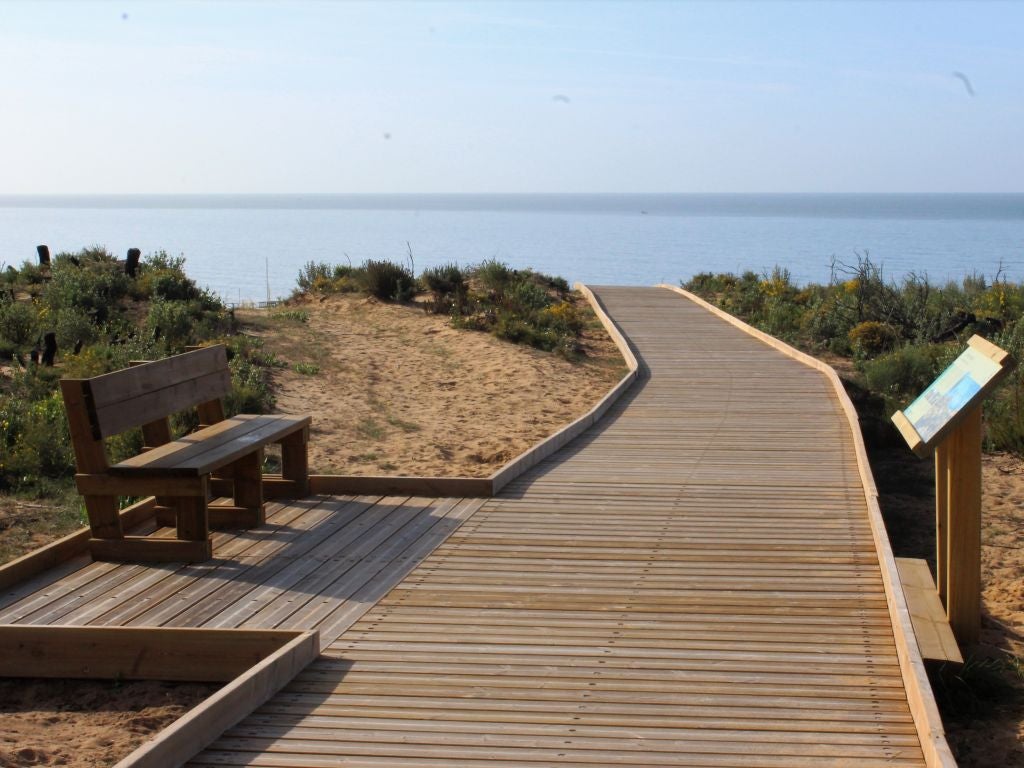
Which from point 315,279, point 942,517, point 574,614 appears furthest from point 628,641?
point 315,279

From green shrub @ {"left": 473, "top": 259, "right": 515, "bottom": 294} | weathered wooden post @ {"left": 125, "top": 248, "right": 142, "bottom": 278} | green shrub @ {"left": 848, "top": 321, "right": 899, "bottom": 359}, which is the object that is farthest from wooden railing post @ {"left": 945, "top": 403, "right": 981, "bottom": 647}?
green shrub @ {"left": 473, "top": 259, "right": 515, "bottom": 294}

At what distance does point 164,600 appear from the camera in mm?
5359

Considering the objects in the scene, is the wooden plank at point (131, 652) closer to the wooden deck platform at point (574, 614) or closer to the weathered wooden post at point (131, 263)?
the wooden deck platform at point (574, 614)

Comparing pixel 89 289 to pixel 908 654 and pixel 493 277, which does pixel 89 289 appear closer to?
pixel 493 277

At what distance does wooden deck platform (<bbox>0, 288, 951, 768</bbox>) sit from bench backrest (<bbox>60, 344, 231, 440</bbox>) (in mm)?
803

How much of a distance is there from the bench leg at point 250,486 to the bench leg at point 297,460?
0.58m

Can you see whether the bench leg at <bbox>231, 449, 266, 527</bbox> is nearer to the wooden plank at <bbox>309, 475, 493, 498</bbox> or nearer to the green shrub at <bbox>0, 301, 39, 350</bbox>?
the wooden plank at <bbox>309, 475, 493, 498</bbox>

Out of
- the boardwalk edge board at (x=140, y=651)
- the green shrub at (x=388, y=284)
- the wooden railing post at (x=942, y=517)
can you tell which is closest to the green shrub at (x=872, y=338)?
the green shrub at (x=388, y=284)

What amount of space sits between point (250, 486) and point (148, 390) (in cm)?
82

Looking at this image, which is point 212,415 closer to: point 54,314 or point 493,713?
point 493,713

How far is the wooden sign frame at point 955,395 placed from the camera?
17.0 ft

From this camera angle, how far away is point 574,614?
516 centimetres

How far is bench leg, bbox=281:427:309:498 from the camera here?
732cm

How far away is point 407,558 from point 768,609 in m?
1.94
